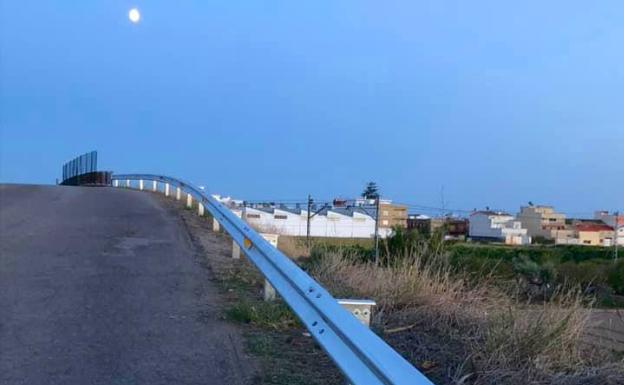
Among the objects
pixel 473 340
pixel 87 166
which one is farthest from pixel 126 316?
pixel 87 166

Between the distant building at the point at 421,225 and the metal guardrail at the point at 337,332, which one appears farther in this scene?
the distant building at the point at 421,225

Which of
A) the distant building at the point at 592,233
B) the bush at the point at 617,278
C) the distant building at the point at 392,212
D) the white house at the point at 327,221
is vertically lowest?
the bush at the point at 617,278

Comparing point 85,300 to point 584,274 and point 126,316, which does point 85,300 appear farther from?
point 584,274

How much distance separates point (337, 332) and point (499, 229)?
52.1m

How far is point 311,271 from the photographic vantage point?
9469mm

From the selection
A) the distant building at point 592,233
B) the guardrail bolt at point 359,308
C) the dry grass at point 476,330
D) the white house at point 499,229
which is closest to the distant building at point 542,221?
the white house at point 499,229

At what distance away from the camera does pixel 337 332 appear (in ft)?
14.6

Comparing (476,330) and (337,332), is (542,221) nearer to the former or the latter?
(476,330)

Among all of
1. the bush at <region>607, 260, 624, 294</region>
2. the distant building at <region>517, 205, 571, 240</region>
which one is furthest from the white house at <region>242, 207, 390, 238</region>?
the distant building at <region>517, 205, 571, 240</region>

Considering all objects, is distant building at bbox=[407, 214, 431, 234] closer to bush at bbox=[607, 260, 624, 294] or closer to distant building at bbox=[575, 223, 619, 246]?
bush at bbox=[607, 260, 624, 294]

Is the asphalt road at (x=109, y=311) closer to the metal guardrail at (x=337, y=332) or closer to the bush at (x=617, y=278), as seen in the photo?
the metal guardrail at (x=337, y=332)

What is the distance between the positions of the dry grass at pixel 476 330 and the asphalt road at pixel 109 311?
1473 mm

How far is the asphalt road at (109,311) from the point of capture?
5609 millimetres

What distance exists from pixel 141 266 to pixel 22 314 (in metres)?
2.87
